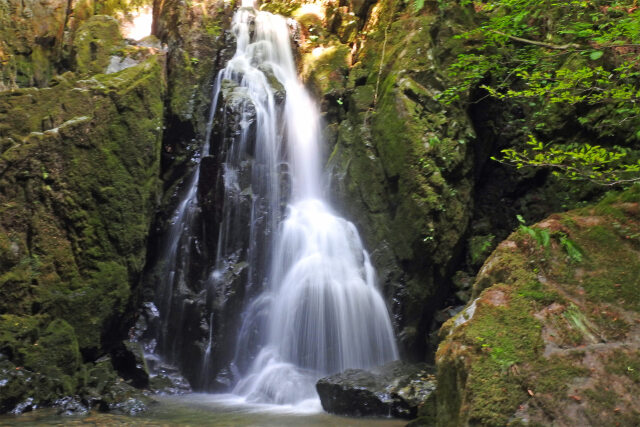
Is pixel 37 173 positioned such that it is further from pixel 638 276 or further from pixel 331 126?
pixel 638 276

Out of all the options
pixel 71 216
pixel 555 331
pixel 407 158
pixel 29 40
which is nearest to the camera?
pixel 555 331

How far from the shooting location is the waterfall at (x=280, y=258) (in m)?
8.29

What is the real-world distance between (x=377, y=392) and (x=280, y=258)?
385 centimetres

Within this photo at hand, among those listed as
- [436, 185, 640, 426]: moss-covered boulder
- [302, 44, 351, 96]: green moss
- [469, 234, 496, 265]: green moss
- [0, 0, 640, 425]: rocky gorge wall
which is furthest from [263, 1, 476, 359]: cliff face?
[436, 185, 640, 426]: moss-covered boulder

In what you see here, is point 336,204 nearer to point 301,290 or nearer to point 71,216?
point 301,290

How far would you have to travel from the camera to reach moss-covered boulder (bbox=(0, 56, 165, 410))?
20.9 feet

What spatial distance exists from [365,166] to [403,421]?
223 inches

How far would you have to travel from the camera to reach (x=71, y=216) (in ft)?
23.9

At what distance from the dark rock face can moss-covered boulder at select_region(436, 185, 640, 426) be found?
236 centimetres

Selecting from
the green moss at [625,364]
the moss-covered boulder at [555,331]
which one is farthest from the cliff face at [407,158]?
the green moss at [625,364]

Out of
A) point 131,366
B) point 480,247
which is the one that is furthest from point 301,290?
point 480,247

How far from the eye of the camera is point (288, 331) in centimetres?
856

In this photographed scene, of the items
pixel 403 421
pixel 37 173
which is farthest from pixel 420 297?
pixel 37 173

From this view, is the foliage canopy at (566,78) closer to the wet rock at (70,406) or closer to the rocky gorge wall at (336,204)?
the rocky gorge wall at (336,204)
